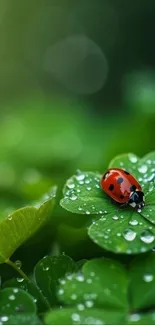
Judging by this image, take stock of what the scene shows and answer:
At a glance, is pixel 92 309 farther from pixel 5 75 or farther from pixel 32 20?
pixel 32 20

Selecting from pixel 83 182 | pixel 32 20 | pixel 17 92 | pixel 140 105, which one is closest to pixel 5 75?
pixel 17 92

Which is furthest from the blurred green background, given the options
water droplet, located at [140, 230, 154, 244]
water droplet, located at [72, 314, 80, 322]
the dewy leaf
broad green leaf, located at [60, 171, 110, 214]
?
water droplet, located at [72, 314, 80, 322]

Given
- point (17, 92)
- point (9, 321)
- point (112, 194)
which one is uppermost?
point (112, 194)

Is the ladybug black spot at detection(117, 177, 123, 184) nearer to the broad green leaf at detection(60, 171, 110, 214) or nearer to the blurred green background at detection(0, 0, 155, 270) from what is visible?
the broad green leaf at detection(60, 171, 110, 214)

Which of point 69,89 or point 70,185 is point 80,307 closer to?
point 70,185

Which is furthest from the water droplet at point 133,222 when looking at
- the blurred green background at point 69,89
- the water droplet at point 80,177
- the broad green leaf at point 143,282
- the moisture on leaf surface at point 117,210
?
the blurred green background at point 69,89

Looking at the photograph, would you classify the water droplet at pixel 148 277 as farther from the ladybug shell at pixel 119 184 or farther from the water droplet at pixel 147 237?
the ladybug shell at pixel 119 184

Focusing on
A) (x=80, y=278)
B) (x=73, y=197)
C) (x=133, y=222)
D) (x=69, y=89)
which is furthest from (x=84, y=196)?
(x=69, y=89)
